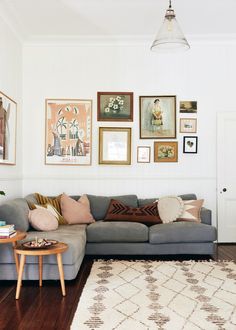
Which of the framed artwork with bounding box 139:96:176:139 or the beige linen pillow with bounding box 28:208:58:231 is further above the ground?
the framed artwork with bounding box 139:96:176:139

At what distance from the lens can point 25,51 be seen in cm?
610

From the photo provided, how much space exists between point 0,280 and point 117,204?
2.05m

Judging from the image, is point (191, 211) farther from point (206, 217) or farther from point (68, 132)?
point (68, 132)

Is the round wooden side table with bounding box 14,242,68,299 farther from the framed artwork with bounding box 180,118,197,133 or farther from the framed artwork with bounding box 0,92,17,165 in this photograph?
the framed artwork with bounding box 180,118,197,133

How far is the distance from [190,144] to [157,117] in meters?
0.66

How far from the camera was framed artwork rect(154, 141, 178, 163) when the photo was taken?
239 inches

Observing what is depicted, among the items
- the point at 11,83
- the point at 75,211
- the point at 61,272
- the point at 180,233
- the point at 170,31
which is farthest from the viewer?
the point at 11,83

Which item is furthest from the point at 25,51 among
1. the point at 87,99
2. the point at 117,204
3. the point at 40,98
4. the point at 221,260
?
the point at 221,260

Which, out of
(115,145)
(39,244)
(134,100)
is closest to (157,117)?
(134,100)

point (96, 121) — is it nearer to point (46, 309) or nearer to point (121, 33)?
point (121, 33)

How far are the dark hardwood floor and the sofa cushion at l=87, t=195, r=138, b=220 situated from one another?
138 centimetres

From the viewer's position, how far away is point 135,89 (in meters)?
6.11

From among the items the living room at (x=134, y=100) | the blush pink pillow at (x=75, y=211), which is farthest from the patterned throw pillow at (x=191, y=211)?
the blush pink pillow at (x=75, y=211)

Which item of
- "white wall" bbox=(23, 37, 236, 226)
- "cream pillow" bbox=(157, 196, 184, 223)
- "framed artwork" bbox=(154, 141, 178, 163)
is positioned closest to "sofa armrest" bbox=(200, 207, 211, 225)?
"cream pillow" bbox=(157, 196, 184, 223)
